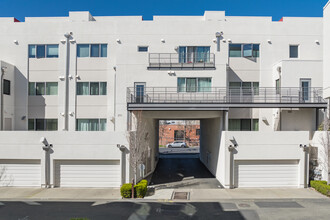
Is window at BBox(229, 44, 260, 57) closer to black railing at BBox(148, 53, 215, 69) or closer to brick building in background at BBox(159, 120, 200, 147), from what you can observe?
black railing at BBox(148, 53, 215, 69)

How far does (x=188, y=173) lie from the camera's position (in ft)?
60.9

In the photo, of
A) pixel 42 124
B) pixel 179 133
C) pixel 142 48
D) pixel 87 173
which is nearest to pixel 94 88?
pixel 142 48

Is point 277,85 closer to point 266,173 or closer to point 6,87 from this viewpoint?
point 266,173

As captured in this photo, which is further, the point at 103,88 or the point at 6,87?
the point at 103,88

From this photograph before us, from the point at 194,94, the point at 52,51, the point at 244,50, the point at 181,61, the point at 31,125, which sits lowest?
the point at 31,125

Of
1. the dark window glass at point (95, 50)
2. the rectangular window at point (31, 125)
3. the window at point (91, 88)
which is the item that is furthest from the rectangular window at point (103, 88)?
the rectangular window at point (31, 125)

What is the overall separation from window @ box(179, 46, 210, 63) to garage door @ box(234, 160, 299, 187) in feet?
26.8

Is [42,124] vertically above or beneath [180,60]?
beneath

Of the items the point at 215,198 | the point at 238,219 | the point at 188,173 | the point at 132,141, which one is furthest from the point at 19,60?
the point at 238,219

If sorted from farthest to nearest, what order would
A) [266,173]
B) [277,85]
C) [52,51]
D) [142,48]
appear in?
[52,51]
[142,48]
[277,85]
[266,173]

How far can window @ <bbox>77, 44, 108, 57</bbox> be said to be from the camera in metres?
18.3

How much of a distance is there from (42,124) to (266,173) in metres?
16.8

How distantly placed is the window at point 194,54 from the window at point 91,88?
640cm

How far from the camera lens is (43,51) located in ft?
61.2
